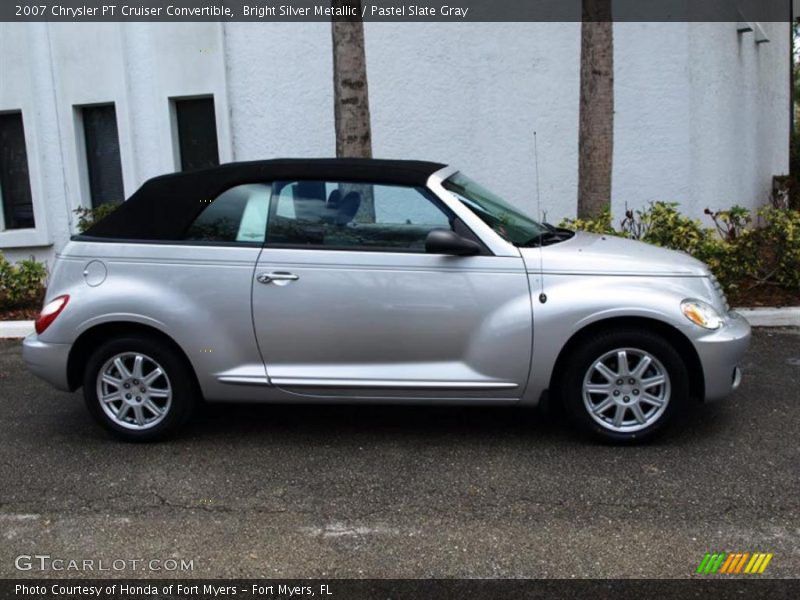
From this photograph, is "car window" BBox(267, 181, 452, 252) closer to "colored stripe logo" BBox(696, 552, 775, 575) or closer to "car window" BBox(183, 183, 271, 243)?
"car window" BBox(183, 183, 271, 243)

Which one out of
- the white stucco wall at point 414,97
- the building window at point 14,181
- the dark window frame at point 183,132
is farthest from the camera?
the building window at point 14,181

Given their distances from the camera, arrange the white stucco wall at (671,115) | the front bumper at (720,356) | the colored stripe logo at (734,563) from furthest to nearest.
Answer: the white stucco wall at (671,115) < the front bumper at (720,356) < the colored stripe logo at (734,563)

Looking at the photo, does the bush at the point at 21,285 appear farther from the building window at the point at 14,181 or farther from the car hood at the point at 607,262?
the car hood at the point at 607,262

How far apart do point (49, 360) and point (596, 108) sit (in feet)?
18.0

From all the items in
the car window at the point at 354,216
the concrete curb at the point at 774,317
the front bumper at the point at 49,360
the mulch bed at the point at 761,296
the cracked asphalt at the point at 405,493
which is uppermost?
the car window at the point at 354,216

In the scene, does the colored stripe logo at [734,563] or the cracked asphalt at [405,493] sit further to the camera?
the cracked asphalt at [405,493]

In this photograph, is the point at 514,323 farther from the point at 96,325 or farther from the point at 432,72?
the point at 432,72

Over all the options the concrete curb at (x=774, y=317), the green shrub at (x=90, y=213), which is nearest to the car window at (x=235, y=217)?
the concrete curb at (x=774, y=317)

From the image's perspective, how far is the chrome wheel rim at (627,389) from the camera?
4.47 meters

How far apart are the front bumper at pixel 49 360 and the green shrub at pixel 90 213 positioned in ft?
18.2

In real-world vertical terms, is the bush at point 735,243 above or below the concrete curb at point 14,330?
above

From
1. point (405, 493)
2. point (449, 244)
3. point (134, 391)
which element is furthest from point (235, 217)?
point (405, 493)

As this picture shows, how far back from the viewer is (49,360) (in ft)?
15.9

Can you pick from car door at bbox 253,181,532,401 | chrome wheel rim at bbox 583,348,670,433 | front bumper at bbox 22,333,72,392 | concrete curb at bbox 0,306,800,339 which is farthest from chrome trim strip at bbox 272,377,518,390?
concrete curb at bbox 0,306,800,339
